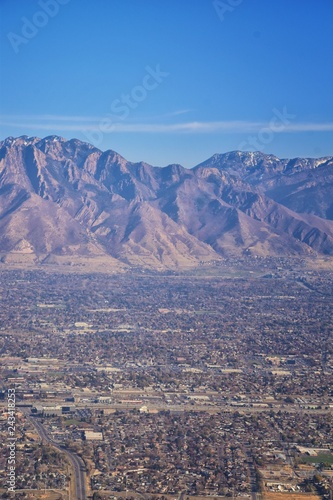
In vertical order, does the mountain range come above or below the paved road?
above

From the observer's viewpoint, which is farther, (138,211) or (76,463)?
(138,211)

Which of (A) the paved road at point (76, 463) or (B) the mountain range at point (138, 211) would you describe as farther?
(B) the mountain range at point (138, 211)

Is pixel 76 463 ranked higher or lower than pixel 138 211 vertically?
lower

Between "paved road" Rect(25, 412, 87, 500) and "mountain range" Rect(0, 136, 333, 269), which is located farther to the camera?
"mountain range" Rect(0, 136, 333, 269)

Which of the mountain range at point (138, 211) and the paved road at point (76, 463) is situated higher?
the mountain range at point (138, 211)

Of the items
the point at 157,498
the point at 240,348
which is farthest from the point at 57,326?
the point at 157,498
